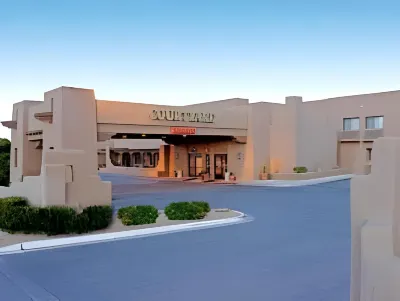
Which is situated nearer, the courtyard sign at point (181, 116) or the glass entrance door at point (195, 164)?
the courtyard sign at point (181, 116)

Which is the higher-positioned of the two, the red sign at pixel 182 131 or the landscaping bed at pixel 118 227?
the red sign at pixel 182 131

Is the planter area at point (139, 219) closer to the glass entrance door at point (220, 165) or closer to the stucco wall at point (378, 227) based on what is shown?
the stucco wall at point (378, 227)

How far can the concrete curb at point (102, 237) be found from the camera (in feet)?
33.5

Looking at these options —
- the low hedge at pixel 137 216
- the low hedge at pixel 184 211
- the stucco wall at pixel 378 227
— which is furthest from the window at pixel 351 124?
the stucco wall at pixel 378 227

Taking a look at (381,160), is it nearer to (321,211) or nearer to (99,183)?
(99,183)

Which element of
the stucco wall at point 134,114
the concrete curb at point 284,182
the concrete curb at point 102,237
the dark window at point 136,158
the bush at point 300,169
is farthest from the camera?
the dark window at point 136,158

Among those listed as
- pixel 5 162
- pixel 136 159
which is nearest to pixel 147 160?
pixel 136 159

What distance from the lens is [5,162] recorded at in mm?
29141

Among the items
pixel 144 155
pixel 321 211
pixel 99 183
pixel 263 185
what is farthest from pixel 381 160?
pixel 144 155

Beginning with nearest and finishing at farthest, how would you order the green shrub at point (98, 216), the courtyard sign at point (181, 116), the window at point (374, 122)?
the green shrub at point (98, 216) → the courtyard sign at point (181, 116) → the window at point (374, 122)

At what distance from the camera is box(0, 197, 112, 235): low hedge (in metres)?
11.6

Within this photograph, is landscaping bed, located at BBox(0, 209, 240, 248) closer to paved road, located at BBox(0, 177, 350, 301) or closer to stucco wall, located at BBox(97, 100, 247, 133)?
paved road, located at BBox(0, 177, 350, 301)

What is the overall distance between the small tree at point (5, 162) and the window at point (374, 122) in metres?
32.4

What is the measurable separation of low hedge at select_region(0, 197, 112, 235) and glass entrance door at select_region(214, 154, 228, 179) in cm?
2301
